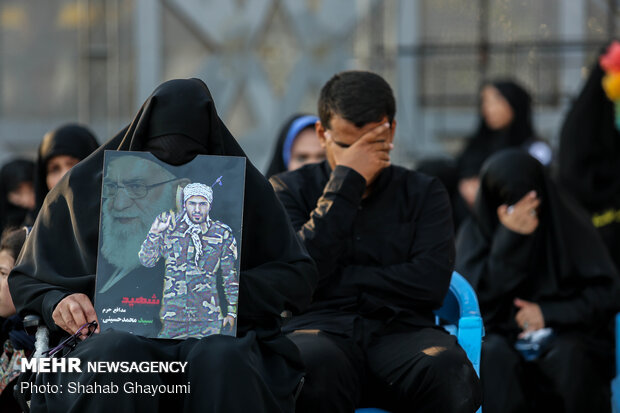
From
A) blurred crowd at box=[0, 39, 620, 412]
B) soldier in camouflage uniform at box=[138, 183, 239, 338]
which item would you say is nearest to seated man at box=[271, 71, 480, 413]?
blurred crowd at box=[0, 39, 620, 412]

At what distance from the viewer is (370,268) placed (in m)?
3.23

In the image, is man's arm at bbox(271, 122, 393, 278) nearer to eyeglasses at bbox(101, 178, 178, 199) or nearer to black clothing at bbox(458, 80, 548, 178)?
eyeglasses at bbox(101, 178, 178, 199)

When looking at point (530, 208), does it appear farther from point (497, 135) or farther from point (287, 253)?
point (497, 135)

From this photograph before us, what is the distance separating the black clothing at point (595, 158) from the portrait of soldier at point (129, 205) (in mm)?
4084

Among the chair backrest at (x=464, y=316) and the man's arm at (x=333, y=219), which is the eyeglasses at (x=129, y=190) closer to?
the man's arm at (x=333, y=219)

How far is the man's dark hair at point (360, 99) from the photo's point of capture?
3316mm

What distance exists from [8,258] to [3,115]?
647 centimetres

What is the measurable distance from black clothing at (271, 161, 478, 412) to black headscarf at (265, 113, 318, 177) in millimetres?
1071

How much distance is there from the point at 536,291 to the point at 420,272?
1.24 m

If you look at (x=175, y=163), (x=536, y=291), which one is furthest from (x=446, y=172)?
(x=175, y=163)

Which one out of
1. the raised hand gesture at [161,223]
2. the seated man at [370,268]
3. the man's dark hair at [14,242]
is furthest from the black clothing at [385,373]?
the man's dark hair at [14,242]

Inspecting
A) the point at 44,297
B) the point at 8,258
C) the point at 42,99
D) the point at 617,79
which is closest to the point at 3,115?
the point at 42,99

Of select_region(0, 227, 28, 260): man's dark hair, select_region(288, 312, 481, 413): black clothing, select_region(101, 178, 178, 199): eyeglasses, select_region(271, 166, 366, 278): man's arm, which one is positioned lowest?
select_region(288, 312, 481, 413): black clothing

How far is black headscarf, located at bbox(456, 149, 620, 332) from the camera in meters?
4.12
